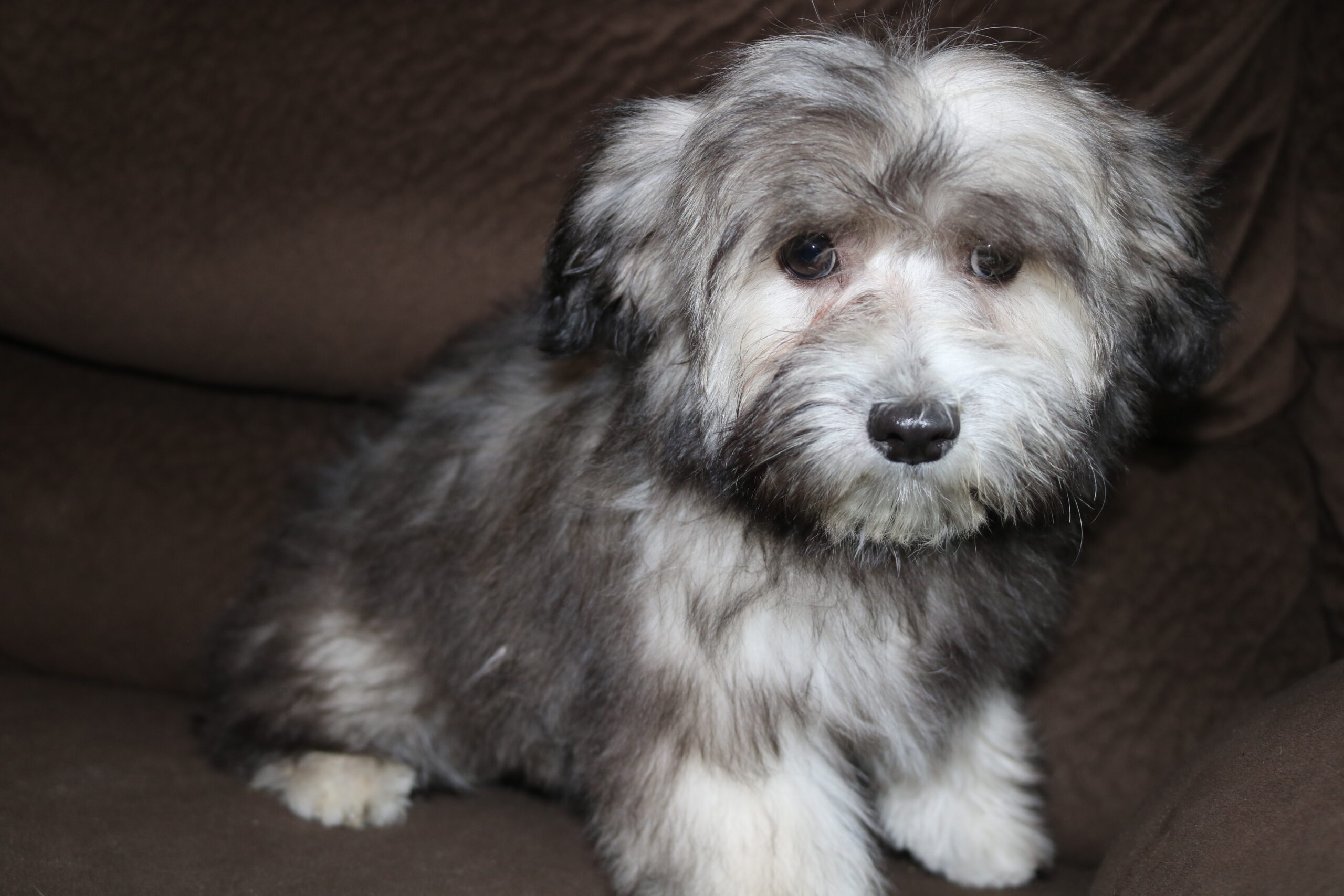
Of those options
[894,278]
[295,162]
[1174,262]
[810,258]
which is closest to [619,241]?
[810,258]

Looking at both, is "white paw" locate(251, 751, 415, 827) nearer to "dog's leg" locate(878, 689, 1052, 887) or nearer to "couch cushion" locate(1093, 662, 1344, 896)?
"dog's leg" locate(878, 689, 1052, 887)

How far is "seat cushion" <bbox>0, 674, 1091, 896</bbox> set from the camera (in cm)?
182

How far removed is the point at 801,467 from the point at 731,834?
586 millimetres

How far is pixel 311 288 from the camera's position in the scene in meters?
2.47

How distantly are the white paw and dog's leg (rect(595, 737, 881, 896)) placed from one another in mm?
552

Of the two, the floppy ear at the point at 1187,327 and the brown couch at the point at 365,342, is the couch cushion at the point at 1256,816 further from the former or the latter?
the floppy ear at the point at 1187,327

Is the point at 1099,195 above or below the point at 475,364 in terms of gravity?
above

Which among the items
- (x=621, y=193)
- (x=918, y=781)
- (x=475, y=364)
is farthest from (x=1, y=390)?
(x=918, y=781)

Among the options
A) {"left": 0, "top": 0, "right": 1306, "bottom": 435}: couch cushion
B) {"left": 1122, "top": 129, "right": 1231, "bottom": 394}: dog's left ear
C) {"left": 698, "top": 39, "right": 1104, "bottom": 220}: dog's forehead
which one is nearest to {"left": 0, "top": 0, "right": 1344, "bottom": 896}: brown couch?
{"left": 0, "top": 0, "right": 1306, "bottom": 435}: couch cushion

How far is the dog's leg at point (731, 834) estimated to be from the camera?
173cm

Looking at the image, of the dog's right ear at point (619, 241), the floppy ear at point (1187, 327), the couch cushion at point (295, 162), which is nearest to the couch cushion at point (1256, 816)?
the floppy ear at point (1187, 327)

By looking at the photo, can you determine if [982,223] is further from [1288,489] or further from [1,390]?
[1,390]

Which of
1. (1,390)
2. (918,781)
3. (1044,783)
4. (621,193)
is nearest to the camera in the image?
(621,193)

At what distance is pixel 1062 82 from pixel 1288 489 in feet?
3.51
